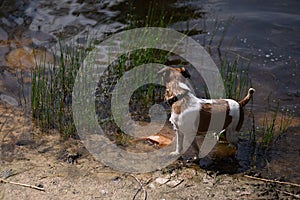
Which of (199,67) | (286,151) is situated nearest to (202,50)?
(199,67)

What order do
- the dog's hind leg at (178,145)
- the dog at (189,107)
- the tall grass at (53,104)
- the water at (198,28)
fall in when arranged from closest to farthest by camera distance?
Answer: the dog at (189,107) < the dog's hind leg at (178,145) < the tall grass at (53,104) < the water at (198,28)

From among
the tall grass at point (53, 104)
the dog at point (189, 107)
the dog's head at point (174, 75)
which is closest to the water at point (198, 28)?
the tall grass at point (53, 104)

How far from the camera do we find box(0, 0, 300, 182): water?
7.02 metres

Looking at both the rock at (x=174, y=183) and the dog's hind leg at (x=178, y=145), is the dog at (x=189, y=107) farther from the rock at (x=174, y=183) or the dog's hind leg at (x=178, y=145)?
the rock at (x=174, y=183)

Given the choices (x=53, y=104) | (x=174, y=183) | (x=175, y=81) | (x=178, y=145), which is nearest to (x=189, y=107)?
(x=175, y=81)

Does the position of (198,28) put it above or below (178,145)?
above

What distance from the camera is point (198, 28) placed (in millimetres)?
8898

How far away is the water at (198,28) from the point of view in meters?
7.02

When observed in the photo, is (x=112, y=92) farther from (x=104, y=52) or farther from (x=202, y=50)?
(x=202, y=50)

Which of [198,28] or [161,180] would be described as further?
[198,28]

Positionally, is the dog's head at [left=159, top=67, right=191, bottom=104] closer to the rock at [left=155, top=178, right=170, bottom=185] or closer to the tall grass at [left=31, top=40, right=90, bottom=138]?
the rock at [left=155, top=178, right=170, bottom=185]

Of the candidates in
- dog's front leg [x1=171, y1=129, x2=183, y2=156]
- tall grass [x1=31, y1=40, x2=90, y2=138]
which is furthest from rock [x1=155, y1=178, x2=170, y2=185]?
tall grass [x1=31, y1=40, x2=90, y2=138]

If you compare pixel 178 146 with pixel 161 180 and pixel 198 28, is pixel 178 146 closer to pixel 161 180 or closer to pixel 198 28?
pixel 161 180

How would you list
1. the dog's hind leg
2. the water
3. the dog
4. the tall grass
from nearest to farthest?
1. the dog
2. the dog's hind leg
3. the tall grass
4. the water
